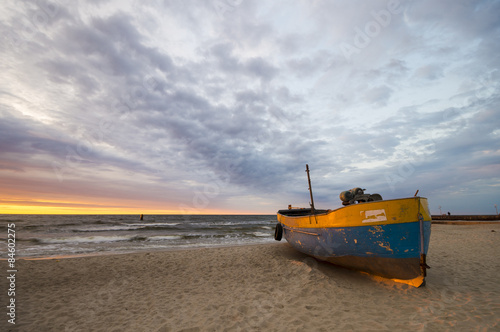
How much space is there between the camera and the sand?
482cm

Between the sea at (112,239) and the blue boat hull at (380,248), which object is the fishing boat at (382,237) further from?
the sea at (112,239)

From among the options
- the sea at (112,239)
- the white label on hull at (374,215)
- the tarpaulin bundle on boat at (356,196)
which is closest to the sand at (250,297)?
the white label on hull at (374,215)

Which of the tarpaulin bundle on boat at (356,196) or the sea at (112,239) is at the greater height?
the tarpaulin bundle on boat at (356,196)

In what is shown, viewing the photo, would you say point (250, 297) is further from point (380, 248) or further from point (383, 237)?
point (383, 237)

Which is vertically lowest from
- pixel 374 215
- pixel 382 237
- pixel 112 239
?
pixel 112 239

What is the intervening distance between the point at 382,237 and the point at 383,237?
3 cm

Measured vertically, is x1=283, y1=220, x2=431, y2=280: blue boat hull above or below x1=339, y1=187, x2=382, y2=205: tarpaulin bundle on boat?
below

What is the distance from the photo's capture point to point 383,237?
6.30 metres

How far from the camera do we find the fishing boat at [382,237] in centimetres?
600

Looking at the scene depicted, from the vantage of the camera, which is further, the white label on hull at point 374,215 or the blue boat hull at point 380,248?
the white label on hull at point 374,215

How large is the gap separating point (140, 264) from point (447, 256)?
47.7 ft

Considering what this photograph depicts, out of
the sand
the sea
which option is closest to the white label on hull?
the sand

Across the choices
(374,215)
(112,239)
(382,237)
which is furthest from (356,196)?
(112,239)

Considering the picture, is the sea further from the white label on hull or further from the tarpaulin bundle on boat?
the white label on hull
